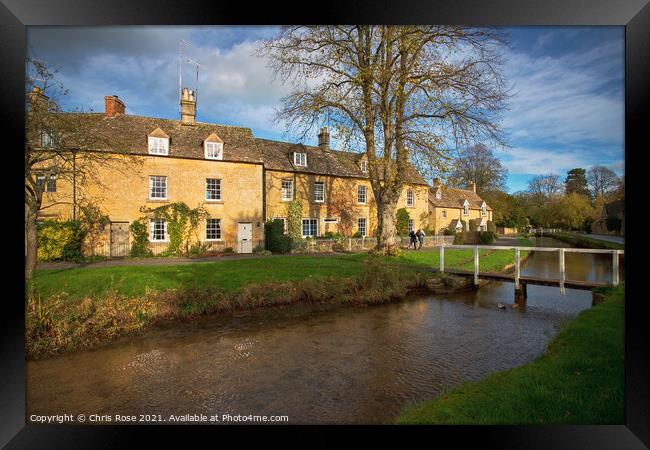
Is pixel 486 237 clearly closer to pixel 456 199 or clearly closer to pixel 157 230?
pixel 456 199

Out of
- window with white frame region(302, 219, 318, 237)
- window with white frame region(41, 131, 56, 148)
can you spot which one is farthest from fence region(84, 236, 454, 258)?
window with white frame region(41, 131, 56, 148)

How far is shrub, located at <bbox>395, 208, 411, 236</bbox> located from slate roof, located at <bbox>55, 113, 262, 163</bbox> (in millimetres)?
12875

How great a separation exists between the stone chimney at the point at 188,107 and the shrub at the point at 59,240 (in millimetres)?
8704

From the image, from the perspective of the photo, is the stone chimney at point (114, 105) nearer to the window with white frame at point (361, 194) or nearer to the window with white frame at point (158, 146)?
the window with white frame at point (158, 146)

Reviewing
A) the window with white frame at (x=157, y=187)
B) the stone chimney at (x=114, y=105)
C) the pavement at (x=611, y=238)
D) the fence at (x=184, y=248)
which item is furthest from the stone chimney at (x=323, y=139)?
the pavement at (x=611, y=238)

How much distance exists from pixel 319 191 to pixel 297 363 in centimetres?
1726

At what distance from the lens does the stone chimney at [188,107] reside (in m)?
17.2

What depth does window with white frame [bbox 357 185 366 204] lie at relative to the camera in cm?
2330

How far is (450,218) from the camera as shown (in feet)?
101

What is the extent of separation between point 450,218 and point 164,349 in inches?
1180

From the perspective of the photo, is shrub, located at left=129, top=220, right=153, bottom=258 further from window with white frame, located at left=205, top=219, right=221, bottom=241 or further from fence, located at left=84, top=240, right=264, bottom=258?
window with white frame, located at left=205, top=219, right=221, bottom=241

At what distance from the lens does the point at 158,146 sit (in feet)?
50.7

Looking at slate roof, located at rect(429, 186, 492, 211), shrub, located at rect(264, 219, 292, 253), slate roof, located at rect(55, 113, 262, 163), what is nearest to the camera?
slate roof, located at rect(55, 113, 262, 163)

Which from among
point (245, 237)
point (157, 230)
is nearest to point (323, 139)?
point (245, 237)
